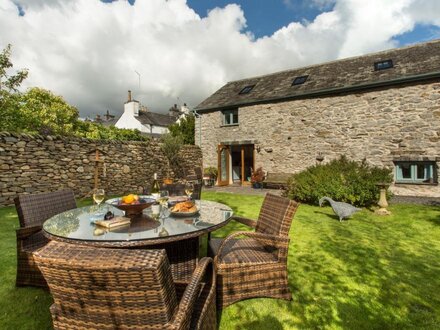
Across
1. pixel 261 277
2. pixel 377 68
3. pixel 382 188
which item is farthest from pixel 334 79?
pixel 261 277

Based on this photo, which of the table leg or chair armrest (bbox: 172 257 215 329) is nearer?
chair armrest (bbox: 172 257 215 329)

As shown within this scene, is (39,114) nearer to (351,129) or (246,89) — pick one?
(246,89)

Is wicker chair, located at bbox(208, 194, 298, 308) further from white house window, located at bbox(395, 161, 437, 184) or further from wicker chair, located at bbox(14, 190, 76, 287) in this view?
white house window, located at bbox(395, 161, 437, 184)

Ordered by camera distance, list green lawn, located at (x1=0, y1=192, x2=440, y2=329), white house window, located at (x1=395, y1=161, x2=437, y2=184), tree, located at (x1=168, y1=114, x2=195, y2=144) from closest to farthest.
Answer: green lawn, located at (x1=0, y1=192, x2=440, y2=329)
white house window, located at (x1=395, y1=161, x2=437, y2=184)
tree, located at (x1=168, y1=114, x2=195, y2=144)

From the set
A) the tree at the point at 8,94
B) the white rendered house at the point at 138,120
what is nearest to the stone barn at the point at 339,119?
the tree at the point at 8,94

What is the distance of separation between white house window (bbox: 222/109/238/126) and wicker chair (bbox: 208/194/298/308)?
1233 cm

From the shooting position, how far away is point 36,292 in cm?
294

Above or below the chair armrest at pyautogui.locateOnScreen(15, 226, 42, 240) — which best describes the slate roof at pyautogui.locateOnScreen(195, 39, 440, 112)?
above

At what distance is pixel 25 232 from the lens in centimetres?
276

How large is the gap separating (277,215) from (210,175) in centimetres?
1164

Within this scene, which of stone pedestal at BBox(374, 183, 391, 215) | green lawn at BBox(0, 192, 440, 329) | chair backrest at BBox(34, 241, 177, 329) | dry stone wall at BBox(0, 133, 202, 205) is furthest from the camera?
dry stone wall at BBox(0, 133, 202, 205)

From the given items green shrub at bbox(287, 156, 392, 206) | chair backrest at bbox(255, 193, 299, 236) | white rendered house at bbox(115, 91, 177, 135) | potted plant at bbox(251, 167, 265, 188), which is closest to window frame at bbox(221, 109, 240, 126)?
potted plant at bbox(251, 167, 265, 188)

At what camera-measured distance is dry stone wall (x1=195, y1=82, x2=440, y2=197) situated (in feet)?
31.4

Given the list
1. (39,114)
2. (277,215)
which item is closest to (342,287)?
(277,215)
